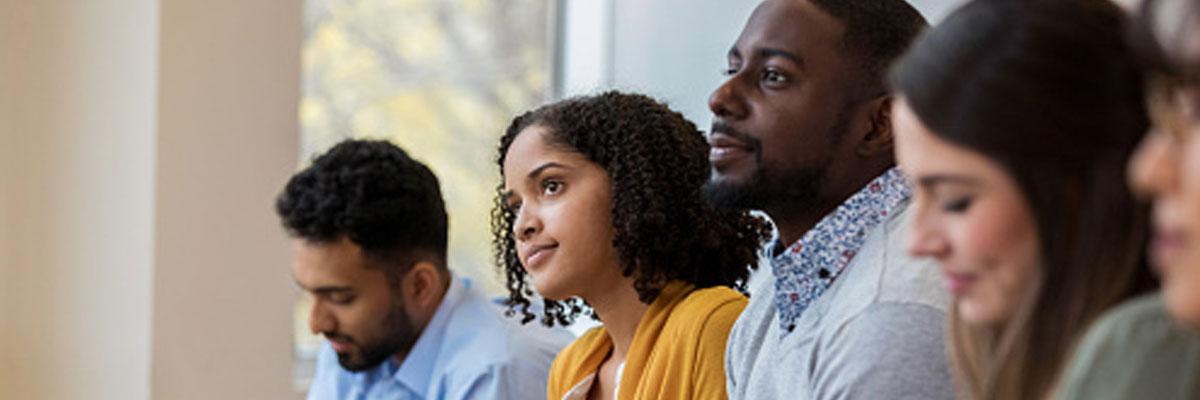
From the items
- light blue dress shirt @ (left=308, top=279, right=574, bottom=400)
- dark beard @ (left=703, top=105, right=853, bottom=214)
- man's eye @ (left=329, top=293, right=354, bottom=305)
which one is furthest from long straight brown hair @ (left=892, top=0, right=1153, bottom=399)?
man's eye @ (left=329, top=293, right=354, bottom=305)

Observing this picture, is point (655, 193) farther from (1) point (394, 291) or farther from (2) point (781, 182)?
(1) point (394, 291)

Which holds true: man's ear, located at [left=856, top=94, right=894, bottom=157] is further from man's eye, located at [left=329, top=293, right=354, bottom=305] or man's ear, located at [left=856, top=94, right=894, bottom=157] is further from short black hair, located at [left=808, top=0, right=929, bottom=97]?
man's eye, located at [left=329, top=293, right=354, bottom=305]

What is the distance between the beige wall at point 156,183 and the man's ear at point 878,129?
80.9 inches

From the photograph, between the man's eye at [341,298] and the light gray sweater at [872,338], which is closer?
the light gray sweater at [872,338]

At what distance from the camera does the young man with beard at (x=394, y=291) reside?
2791mm

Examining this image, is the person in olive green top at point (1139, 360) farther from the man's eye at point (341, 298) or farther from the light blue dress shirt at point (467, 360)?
the man's eye at point (341, 298)

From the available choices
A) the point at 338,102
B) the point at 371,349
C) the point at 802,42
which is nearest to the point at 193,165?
the point at 338,102

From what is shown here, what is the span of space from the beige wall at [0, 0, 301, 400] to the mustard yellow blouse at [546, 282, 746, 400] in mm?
1590

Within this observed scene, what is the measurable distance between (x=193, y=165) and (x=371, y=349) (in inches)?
40.4

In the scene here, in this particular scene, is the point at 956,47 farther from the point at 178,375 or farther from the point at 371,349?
the point at 178,375

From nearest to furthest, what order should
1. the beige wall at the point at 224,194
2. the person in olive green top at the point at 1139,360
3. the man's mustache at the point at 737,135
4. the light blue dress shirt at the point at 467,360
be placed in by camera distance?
the person in olive green top at the point at 1139,360
the man's mustache at the point at 737,135
the light blue dress shirt at the point at 467,360
the beige wall at the point at 224,194

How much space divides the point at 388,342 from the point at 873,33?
116 centimetres

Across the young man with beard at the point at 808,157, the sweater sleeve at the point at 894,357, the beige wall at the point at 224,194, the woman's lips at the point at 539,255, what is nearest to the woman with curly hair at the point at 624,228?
the woman's lips at the point at 539,255

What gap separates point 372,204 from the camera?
111 inches
